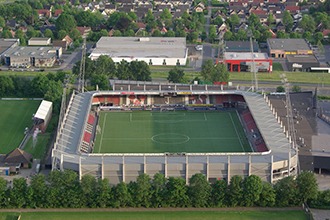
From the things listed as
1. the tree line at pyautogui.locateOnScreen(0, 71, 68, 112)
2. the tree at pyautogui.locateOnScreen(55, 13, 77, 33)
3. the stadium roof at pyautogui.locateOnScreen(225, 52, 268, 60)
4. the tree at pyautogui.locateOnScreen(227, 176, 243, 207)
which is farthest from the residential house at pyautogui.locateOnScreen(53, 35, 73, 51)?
the tree at pyautogui.locateOnScreen(227, 176, 243, 207)

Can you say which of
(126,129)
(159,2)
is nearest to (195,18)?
(159,2)

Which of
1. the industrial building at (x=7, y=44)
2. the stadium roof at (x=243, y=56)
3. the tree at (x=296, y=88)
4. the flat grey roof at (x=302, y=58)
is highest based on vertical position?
the industrial building at (x=7, y=44)

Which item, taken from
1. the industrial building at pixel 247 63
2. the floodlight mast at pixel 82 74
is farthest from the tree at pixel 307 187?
the industrial building at pixel 247 63

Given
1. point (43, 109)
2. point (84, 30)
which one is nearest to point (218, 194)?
point (43, 109)

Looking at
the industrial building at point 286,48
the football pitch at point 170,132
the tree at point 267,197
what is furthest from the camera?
the industrial building at point 286,48

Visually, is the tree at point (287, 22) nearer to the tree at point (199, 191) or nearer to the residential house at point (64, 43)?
the residential house at point (64, 43)

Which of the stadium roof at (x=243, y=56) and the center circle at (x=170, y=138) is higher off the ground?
the stadium roof at (x=243, y=56)
